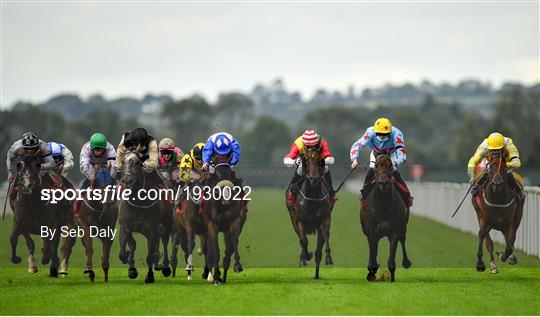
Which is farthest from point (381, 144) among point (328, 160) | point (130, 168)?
point (130, 168)

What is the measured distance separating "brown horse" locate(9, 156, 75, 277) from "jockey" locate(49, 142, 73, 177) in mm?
453

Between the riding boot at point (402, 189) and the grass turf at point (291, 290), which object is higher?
the riding boot at point (402, 189)

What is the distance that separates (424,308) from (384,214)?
3.59m

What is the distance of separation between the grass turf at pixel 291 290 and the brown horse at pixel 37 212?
426mm

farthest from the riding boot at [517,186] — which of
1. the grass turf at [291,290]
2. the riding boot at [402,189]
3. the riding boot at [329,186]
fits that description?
the riding boot at [329,186]

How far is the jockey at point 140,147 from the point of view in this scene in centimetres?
1914

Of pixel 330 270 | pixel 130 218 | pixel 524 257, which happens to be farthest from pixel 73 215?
pixel 524 257

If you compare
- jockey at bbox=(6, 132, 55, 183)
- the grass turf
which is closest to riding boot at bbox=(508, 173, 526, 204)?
the grass turf

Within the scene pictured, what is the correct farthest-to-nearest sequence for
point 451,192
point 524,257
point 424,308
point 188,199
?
point 451,192, point 524,257, point 188,199, point 424,308

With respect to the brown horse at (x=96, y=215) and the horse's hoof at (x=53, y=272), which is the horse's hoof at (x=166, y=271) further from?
the horse's hoof at (x=53, y=272)

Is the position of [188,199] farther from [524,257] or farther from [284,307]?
[524,257]

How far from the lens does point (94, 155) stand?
20328mm

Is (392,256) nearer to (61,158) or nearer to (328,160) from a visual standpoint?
(328,160)

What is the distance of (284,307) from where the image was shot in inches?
647
